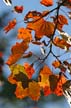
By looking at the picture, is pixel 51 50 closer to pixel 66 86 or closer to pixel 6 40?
pixel 66 86

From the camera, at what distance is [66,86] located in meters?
1.23

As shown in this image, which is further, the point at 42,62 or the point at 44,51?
the point at 44,51

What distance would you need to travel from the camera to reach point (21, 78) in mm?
1271

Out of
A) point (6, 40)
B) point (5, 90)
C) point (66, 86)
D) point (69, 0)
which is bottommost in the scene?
point (5, 90)

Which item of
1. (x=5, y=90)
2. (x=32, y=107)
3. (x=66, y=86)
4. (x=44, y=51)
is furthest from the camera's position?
(x=5, y=90)

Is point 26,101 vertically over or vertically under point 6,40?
under

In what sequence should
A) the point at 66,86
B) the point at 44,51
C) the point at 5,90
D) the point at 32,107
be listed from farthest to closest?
the point at 5,90 → the point at 32,107 → the point at 44,51 → the point at 66,86

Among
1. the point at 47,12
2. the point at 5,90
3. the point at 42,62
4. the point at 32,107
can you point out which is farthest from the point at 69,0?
the point at 5,90

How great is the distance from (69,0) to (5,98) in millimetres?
8426

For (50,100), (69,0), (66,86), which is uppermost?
(69,0)

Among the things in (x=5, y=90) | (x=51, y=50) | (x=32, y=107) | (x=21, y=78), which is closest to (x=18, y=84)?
(x=21, y=78)

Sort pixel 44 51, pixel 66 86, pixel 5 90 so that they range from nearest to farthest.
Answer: pixel 66 86, pixel 44 51, pixel 5 90

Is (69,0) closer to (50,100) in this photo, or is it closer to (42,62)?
(42,62)

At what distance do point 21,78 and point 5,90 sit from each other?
A: 26.2 ft
